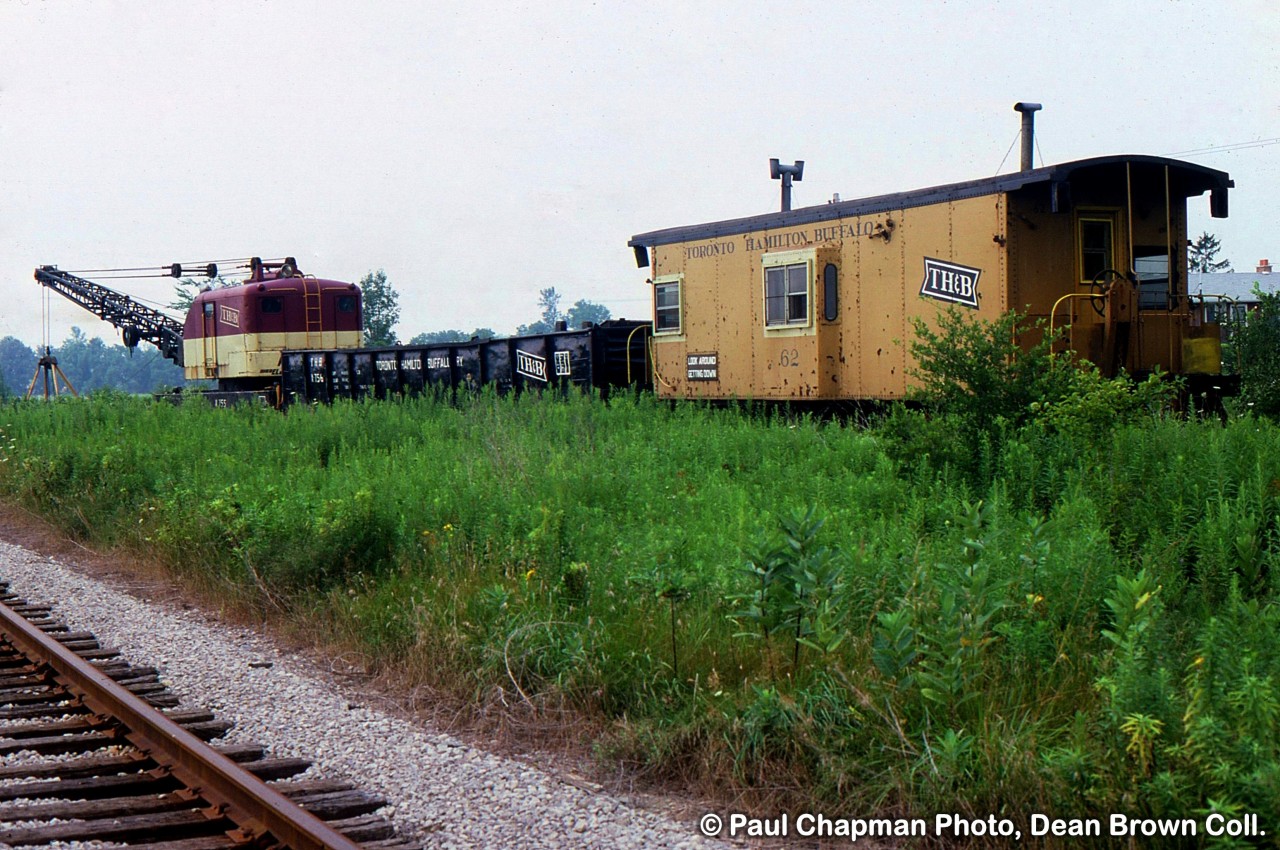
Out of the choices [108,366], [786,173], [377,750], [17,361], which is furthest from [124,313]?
[17,361]

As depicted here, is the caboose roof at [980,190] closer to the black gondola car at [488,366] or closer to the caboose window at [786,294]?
the caboose window at [786,294]

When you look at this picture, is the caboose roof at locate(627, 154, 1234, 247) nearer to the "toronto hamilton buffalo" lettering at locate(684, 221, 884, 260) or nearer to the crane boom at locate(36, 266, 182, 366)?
the "toronto hamilton buffalo" lettering at locate(684, 221, 884, 260)

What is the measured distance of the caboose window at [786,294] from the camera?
51.2 ft

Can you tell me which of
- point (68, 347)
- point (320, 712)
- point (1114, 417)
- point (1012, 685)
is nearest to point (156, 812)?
point (320, 712)

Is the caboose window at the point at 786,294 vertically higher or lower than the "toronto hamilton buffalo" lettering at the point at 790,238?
lower

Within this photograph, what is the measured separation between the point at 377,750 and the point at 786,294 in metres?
11.2

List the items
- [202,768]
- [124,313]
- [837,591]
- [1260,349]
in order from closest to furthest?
[202,768] < [837,591] < [1260,349] < [124,313]

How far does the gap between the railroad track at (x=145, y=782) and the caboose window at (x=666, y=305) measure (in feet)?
39.9

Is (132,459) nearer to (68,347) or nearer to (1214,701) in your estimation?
(1214,701)

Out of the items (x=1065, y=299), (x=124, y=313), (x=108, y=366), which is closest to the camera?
(x=1065, y=299)

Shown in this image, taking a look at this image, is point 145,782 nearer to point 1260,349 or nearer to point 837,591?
point 837,591

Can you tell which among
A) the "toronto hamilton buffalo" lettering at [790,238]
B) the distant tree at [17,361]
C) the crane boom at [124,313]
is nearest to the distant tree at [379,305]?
the crane boom at [124,313]

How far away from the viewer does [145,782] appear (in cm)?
517

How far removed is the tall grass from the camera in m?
4.47
